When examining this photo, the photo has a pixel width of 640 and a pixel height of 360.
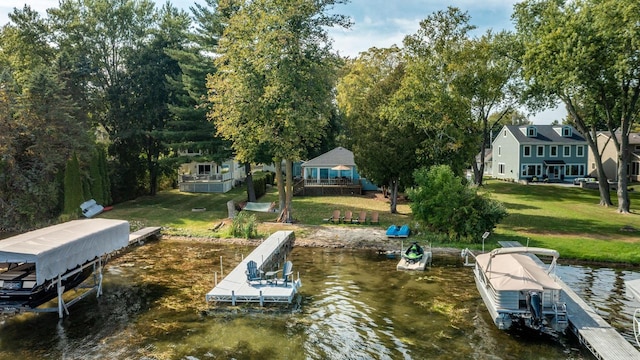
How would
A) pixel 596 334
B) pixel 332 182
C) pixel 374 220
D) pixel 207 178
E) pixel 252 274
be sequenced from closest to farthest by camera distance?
pixel 596 334 → pixel 252 274 → pixel 374 220 → pixel 332 182 → pixel 207 178

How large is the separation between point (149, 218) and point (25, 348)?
2042cm

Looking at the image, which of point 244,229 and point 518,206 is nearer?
point 244,229

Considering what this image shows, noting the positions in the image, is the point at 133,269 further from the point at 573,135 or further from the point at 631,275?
the point at 573,135

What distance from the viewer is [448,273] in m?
20.6

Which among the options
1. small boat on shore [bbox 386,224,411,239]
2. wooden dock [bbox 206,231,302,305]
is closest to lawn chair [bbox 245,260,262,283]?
wooden dock [bbox 206,231,302,305]

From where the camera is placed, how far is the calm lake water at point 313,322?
12953 millimetres

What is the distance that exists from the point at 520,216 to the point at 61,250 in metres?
30.9

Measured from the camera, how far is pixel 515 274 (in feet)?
49.2

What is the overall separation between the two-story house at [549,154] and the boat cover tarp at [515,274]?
160 ft

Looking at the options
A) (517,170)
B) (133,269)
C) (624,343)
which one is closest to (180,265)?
(133,269)

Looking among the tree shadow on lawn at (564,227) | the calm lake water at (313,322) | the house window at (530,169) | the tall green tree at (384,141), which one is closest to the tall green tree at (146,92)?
the tall green tree at (384,141)

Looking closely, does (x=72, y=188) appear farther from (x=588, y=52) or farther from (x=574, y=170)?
(x=574, y=170)

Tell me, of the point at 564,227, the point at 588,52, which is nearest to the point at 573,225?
the point at 564,227

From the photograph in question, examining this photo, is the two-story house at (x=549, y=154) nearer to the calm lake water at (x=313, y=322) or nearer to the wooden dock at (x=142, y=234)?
the calm lake water at (x=313, y=322)
